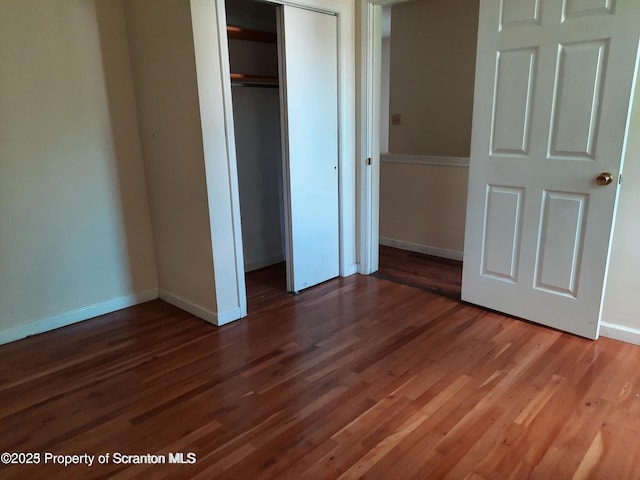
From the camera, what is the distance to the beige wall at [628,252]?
2.37 m

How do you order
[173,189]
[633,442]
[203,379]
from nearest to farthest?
[633,442] → [203,379] → [173,189]

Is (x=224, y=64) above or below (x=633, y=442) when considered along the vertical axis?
above

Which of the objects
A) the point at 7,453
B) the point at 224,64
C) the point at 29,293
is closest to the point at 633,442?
the point at 7,453

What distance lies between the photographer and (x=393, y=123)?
182 inches

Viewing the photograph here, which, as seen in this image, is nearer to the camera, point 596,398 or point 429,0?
point 596,398

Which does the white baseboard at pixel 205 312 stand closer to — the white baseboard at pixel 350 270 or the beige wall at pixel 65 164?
the beige wall at pixel 65 164

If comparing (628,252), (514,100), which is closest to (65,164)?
(514,100)

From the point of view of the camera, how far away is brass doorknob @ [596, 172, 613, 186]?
234cm

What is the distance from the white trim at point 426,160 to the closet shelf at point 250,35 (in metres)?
1.57

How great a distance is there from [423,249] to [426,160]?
830mm

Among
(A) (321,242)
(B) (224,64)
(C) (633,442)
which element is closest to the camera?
(C) (633,442)

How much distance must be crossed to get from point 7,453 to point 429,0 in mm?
4343

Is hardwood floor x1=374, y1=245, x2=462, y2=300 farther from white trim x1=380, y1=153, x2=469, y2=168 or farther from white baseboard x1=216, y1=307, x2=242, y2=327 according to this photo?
white baseboard x1=216, y1=307, x2=242, y2=327

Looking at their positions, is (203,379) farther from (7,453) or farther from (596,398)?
(596,398)
